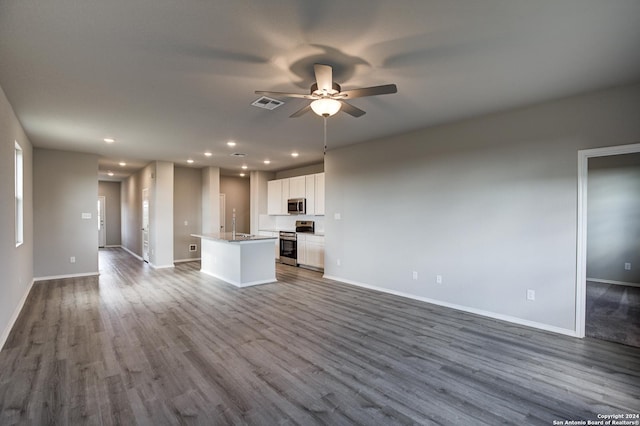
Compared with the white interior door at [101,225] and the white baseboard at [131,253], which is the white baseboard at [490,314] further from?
the white interior door at [101,225]

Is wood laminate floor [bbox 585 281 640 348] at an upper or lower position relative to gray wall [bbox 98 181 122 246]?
lower

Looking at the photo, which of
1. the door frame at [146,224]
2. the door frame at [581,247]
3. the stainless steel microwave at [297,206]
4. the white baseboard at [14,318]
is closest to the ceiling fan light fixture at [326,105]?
the door frame at [581,247]

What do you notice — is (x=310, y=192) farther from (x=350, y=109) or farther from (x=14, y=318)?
(x=14, y=318)

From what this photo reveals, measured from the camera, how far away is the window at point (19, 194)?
4.46m

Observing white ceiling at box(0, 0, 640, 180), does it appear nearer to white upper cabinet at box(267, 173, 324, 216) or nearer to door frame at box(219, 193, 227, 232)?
white upper cabinet at box(267, 173, 324, 216)

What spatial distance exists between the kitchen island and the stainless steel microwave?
6.04 ft

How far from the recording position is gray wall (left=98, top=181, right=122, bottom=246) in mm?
11961

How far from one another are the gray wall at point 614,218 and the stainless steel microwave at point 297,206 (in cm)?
595

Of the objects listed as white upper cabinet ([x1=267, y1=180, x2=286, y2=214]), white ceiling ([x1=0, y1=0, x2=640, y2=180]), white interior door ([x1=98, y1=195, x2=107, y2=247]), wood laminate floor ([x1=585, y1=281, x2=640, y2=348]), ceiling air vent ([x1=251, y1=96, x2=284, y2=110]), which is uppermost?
white ceiling ([x1=0, y1=0, x2=640, y2=180])

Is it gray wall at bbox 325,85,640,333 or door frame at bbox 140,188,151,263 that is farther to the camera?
door frame at bbox 140,188,151,263

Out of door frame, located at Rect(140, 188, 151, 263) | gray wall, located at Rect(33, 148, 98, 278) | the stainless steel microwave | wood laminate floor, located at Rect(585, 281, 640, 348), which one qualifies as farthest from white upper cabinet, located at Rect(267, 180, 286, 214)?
wood laminate floor, located at Rect(585, 281, 640, 348)

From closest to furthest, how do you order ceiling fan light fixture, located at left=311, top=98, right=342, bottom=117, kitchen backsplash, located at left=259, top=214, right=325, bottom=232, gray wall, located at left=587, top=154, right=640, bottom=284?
1. ceiling fan light fixture, located at left=311, top=98, right=342, bottom=117
2. gray wall, located at left=587, top=154, right=640, bottom=284
3. kitchen backsplash, located at left=259, top=214, right=325, bottom=232

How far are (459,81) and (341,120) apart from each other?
5.55 feet

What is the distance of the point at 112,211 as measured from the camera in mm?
12055
